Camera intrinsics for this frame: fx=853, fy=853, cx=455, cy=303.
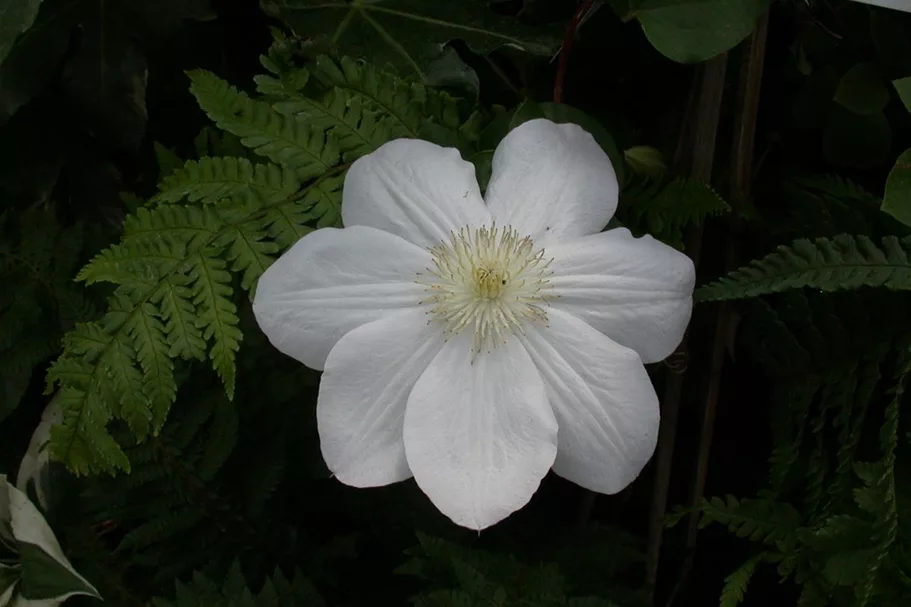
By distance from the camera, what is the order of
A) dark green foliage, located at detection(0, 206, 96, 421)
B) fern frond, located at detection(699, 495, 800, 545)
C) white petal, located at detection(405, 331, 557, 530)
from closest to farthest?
white petal, located at detection(405, 331, 557, 530) < fern frond, located at detection(699, 495, 800, 545) < dark green foliage, located at detection(0, 206, 96, 421)

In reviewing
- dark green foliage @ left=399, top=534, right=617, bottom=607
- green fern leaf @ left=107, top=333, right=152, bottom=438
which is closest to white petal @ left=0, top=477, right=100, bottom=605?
green fern leaf @ left=107, top=333, right=152, bottom=438

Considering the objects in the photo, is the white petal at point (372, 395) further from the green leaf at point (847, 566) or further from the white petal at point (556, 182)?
the green leaf at point (847, 566)

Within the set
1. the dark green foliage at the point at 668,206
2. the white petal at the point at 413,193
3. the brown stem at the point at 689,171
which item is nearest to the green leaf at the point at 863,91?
the brown stem at the point at 689,171

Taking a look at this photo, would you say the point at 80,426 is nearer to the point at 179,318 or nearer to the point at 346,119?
the point at 179,318

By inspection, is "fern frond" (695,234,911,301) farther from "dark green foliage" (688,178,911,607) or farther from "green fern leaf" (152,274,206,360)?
"green fern leaf" (152,274,206,360)

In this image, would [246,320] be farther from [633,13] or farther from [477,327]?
[633,13]

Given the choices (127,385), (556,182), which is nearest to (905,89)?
(556,182)

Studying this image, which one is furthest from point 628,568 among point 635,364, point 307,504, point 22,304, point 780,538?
point 22,304

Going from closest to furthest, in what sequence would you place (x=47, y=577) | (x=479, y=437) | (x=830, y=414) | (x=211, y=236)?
(x=479, y=437)
(x=211, y=236)
(x=47, y=577)
(x=830, y=414)
